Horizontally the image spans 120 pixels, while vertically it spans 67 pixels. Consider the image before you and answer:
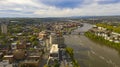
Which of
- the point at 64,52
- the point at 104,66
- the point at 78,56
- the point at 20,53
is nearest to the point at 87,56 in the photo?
the point at 78,56

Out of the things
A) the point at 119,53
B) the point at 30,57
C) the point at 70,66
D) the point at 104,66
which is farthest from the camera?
the point at 119,53

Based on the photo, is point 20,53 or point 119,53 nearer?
point 20,53

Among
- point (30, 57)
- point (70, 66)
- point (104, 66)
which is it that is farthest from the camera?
point (30, 57)

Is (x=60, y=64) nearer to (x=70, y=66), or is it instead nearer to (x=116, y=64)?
(x=70, y=66)

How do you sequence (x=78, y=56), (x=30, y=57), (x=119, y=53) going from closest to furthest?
(x=30, y=57), (x=78, y=56), (x=119, y=53)

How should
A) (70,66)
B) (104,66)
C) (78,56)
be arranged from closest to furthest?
(70,66) < (104,66) < (78,56)

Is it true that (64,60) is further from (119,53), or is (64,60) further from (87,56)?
(119,53)

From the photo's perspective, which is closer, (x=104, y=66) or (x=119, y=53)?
(x=104, y=66)

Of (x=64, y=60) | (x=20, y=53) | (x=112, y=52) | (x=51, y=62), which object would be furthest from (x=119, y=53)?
(x=20, y=53)

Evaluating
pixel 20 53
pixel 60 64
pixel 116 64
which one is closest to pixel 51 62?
pixel 60 64
